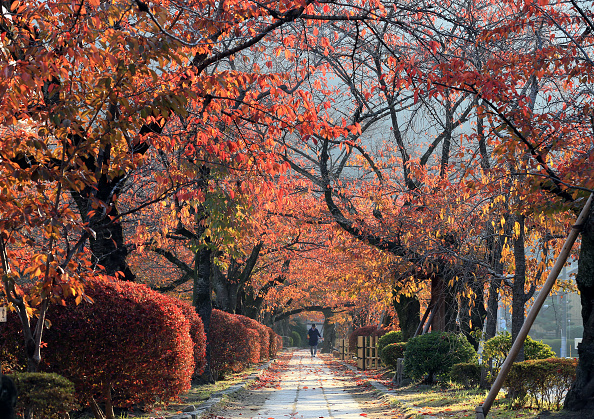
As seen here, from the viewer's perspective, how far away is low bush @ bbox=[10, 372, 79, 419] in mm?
5207

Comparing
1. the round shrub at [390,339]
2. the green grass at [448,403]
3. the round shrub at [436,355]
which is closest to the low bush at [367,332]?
the round shrub at [390,339]

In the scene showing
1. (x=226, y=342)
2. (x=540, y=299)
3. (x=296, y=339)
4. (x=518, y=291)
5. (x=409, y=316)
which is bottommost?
(x=296, y=339)

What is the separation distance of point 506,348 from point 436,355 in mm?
3252

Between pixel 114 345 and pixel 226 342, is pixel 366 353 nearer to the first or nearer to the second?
pixel 226 342

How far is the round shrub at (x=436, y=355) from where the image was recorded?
14.4 metres

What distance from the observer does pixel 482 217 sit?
11.6 meters

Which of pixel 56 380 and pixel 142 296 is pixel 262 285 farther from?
pixel 56 380

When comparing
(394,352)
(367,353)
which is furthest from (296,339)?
(394,352)

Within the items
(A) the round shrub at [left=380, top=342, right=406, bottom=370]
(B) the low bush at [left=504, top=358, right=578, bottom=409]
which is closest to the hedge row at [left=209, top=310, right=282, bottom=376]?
(A) the round shrub at [left=380, top=342, right=406, bottom=370]

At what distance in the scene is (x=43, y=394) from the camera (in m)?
5.21

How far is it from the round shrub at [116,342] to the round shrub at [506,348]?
6.61m

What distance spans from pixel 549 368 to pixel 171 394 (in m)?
5.71

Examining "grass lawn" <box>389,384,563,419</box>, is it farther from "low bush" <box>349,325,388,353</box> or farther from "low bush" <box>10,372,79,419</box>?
"low bush" <box>349,325,388,353</box>

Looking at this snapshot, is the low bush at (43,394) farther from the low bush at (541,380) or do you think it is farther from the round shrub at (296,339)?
the round shrub at (296,339)
